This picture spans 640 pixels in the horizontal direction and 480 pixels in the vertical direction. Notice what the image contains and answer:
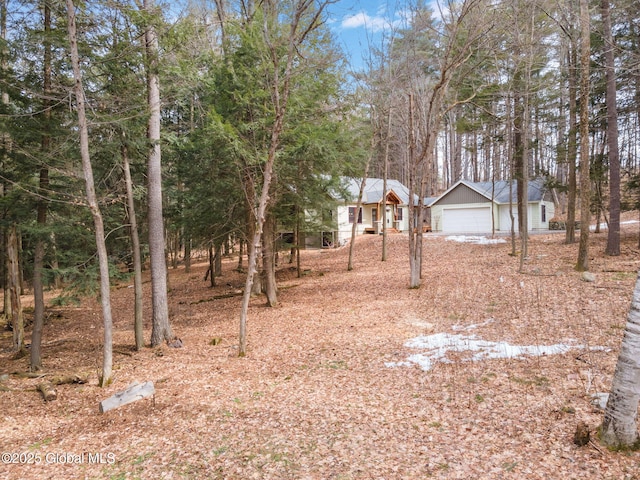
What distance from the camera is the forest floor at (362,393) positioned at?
150 inches

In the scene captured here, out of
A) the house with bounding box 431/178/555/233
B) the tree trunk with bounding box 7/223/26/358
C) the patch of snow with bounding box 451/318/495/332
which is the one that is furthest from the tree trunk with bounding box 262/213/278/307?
the house with bounding box 431/178/555/233

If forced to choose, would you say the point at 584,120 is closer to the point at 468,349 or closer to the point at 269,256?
the point at 468,349

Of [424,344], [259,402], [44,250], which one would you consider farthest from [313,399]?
[44,250]

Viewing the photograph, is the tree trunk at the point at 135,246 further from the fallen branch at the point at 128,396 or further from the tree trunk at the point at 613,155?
the tree trunk at the point at 613,155

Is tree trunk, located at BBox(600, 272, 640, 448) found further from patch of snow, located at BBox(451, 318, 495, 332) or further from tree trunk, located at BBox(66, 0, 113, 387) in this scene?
tree trunk, located at BBox(66, 0, 113, 387)

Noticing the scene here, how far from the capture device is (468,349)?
646 cm

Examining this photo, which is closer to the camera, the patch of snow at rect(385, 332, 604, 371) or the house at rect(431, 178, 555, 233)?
the patch of snow at rect(385, 332, 604, 371)

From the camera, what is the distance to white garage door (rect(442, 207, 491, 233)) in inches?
1073

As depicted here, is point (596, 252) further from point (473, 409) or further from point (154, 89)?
point (154, 89)

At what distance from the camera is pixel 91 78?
Answer: 7.25 meters

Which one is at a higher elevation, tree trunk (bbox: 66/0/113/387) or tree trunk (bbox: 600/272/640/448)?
tree trunk (bbox: 66/0/113/387)

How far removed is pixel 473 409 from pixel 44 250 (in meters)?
9.10

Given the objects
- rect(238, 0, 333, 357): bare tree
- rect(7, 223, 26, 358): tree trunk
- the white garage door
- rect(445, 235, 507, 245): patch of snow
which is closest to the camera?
rect(238, 0, 333, 357): bare tree

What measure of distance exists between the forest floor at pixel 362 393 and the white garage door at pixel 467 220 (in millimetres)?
16085
